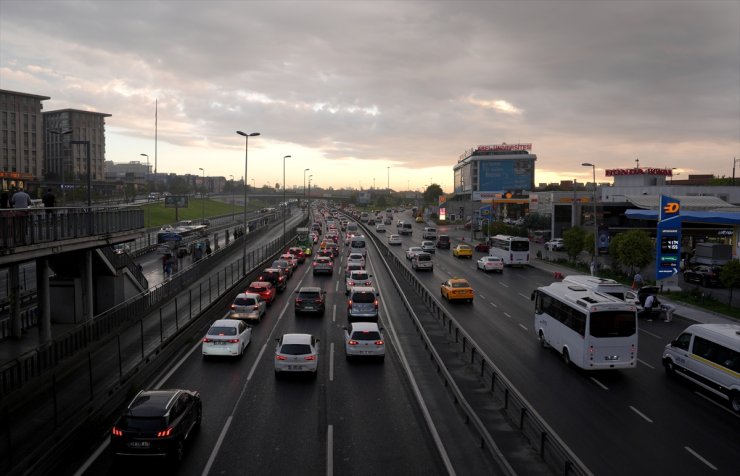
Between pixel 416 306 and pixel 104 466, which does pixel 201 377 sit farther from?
pixel 416 306

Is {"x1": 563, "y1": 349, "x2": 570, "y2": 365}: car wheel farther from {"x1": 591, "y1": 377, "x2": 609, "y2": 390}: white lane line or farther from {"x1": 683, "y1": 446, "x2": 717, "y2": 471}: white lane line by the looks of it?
{"x1": 683, "y1": 446, "x2": 717, "y2": 471}: white lane line

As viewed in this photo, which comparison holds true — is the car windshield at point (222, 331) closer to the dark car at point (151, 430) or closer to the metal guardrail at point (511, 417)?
the metal guardrail at point (511, 417)

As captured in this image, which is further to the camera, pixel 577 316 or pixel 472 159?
pixel 472 159

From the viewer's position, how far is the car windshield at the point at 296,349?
57.6ft

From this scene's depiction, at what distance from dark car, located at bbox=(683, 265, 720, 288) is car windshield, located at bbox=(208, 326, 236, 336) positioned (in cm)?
3714

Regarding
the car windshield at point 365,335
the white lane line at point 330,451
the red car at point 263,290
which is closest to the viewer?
the white lane line at point 330,451

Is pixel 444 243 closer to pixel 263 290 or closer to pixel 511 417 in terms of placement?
pixel 263 290

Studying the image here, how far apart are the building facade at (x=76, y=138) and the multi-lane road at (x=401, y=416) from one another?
4378 inches

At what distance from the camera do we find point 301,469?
11.2 m

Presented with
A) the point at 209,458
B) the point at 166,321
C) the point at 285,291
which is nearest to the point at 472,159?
the point at 285,291

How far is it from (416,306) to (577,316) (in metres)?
11.1

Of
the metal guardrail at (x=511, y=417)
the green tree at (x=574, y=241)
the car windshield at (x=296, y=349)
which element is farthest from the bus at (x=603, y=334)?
the green tree at (x=574, y=241)

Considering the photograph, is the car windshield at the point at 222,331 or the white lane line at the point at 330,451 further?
the car windshield at the point at 222,331

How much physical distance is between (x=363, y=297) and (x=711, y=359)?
14.5m
